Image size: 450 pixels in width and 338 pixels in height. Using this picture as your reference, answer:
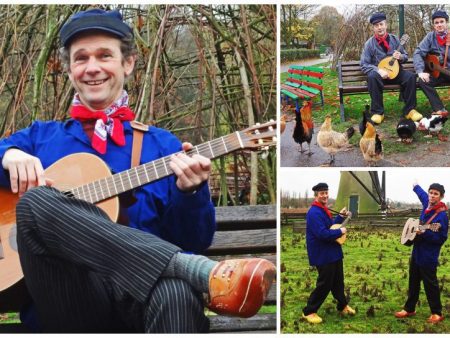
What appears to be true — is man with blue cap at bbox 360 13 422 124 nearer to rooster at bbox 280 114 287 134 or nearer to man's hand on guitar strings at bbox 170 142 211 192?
rooster at bbox 280 114 287 134

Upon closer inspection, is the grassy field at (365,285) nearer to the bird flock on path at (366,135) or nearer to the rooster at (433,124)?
the bird flock on path at (366,135)

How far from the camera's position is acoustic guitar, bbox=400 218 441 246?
10.5ft

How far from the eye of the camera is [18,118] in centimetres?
352

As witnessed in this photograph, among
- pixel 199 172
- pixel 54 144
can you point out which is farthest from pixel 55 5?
pixel 199 172

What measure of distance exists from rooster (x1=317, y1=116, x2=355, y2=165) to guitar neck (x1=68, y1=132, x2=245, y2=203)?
2.22 feet

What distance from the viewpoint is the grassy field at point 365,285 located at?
319 centimetres

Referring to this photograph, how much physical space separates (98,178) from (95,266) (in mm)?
638

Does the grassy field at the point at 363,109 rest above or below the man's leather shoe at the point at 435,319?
above

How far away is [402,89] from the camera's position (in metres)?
3.30

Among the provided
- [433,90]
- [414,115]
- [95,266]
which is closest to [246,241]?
[414,115]

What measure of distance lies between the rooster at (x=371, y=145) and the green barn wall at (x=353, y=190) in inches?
2.9

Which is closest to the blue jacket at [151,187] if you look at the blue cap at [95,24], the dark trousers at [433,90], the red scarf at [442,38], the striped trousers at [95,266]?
the blue cap at [95,24]

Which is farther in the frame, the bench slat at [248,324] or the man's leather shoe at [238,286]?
the bench slat at [248,324]

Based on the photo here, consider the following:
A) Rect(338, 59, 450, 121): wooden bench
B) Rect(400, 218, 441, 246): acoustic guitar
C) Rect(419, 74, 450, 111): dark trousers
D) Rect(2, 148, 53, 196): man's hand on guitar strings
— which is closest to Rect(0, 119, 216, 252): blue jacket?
Rect(2, 148, 53, 196): man's hand on guitar strings
